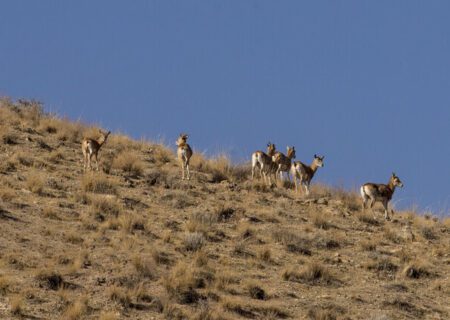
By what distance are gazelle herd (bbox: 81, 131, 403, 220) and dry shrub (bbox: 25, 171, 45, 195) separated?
7.83ft

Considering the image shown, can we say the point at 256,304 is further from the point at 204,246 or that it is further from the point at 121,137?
the point at 121,137

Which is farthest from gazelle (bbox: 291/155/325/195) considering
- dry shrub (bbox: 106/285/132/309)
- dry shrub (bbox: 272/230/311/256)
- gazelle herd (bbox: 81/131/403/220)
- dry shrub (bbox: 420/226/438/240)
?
dry shrub (bbox: 106/285/132/309)

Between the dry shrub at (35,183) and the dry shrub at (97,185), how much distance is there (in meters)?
1.16

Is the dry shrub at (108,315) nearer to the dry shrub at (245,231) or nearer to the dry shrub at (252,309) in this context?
the dry shrub at (252,309)

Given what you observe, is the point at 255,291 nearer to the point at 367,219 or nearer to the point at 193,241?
the point at 193,241

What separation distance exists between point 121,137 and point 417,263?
13.2 meters

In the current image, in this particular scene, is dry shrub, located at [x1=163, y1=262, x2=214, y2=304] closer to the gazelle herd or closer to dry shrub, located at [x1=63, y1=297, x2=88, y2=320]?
dry shrub, located at [x1=63, y1=297, x2=88, y2=320]

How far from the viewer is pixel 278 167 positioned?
3534cm

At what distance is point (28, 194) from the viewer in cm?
2895

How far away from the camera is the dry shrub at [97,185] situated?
30188 mm

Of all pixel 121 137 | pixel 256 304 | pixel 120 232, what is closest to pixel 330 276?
pixel 256 304

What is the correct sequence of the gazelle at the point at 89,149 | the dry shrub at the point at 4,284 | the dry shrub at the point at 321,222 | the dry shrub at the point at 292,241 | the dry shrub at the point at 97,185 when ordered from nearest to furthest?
the dry shrub at the point at 4,284 → the dry shrub at the point at 292,241 → the dry shrub at the point at 97,185 → the dry shrub at the point at 321,222 → the gazelle at the point at 89,149

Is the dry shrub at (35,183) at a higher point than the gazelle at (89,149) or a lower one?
lower

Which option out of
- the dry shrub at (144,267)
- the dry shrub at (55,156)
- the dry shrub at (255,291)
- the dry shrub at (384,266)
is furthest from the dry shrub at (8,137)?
the dry shrub at (384,266)
